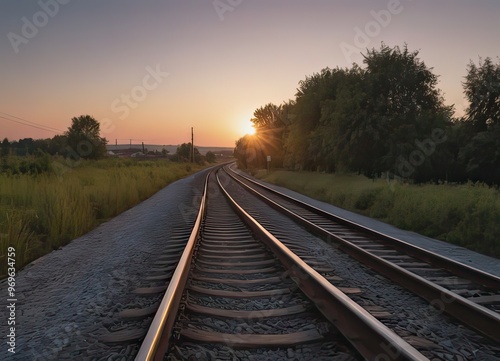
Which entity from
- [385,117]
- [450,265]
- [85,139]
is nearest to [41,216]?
[450,265]

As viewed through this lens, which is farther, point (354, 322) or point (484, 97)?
point (484, 97)

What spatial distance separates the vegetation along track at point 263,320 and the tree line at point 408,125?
1021 inches

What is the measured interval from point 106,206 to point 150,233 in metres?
5.07

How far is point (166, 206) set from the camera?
570 inches

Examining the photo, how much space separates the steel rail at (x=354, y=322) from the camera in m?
2.61

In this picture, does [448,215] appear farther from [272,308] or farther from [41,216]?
[41,216]

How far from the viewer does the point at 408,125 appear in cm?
2950

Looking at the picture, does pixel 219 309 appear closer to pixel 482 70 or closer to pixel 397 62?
pixel 397 62

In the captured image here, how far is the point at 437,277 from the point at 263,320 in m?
3.41

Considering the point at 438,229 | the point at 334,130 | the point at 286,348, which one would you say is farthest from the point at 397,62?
the point at 286,348

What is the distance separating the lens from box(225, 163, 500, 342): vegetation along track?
3801 millimetres

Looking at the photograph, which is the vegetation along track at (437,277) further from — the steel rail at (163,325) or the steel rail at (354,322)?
the steel rail at (163,325)

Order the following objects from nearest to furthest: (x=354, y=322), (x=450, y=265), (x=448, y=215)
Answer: (x=354, y=322) → (x=450, y=265) → (x=448, y=215)

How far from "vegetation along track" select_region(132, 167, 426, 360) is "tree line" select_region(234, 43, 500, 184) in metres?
25.9
